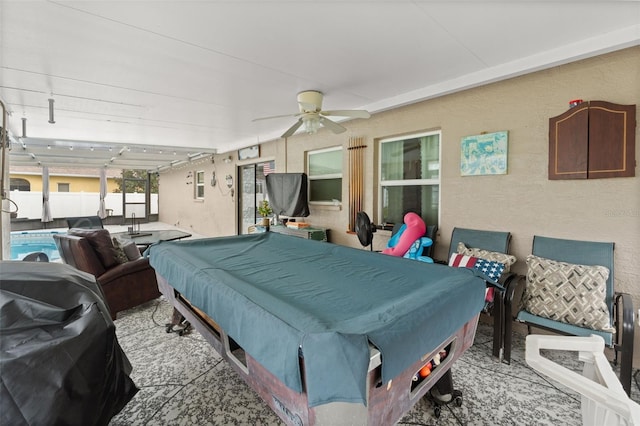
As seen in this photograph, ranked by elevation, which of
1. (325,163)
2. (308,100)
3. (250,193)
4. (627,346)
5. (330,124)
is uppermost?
(308,100)

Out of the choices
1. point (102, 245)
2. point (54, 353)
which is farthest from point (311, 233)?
point (54, 353)

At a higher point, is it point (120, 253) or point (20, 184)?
point (20, 184)

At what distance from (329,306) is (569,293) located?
2.11 meters

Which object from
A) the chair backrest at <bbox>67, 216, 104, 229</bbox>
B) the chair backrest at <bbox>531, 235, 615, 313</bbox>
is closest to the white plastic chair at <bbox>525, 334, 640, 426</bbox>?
the chair backrest at <bbox>531, 235, 615, 313</bbox>

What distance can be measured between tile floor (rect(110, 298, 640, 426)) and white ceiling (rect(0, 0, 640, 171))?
2638mm

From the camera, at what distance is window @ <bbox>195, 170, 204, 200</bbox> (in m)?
9.95

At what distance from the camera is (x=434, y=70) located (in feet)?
10.00

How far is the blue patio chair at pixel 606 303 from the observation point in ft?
6.55

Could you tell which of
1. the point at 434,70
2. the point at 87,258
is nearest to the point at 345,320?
the point at 434,70

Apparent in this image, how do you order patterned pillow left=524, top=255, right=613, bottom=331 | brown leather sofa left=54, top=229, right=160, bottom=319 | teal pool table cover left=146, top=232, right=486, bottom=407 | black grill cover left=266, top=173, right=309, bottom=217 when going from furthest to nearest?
1. black grill cover left=266, top=173, right=309, bottom=217
2. brown leather sofa left=54, top=229, right=160, bottom=319
3. patterned pillow left=524, top=255, right=613, bottom=331
4. teal pool table cover left=146, top=232, right=486, bottom=407

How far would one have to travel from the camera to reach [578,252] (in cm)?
253

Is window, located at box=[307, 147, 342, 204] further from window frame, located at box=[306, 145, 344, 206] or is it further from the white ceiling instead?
the white ceiling

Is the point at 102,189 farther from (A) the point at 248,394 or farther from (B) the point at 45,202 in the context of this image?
(A) the point at 248,394

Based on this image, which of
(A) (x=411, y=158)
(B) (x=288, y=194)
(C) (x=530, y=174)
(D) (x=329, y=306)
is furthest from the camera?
(B) (x=288, y=194)
